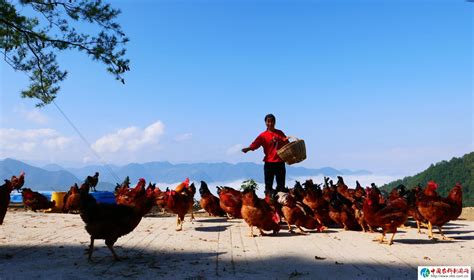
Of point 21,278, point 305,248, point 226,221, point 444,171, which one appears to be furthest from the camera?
point 444,171

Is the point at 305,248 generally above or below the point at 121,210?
below

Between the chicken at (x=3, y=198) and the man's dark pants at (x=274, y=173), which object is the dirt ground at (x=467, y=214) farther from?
the chicken at (x=3, y=198)

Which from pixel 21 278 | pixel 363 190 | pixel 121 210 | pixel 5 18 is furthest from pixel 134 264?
pixel 5 18

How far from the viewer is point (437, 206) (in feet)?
24.4

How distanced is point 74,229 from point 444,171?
6639 centimetres

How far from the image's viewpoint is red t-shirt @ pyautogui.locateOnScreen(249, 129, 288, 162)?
34.7 ft

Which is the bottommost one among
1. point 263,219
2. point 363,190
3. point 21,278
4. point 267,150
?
point 21,278

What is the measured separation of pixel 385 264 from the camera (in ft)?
18.0

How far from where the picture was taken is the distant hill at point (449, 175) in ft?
190

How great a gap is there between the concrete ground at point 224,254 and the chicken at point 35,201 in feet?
14.5

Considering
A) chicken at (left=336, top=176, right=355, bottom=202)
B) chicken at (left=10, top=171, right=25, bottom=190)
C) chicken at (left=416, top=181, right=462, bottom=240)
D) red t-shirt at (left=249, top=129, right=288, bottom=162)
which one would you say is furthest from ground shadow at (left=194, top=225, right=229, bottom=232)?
chicken at (left=10, top=171, right=25, bottom=190)

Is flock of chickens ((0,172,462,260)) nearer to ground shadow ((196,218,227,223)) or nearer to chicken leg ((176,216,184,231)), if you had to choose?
chicken leg ((176,216,184,231))

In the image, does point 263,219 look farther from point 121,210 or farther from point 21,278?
point 21,278

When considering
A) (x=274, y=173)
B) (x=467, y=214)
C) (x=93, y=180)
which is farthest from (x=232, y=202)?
(x=467, y=214)
